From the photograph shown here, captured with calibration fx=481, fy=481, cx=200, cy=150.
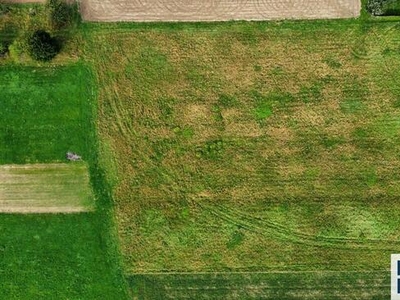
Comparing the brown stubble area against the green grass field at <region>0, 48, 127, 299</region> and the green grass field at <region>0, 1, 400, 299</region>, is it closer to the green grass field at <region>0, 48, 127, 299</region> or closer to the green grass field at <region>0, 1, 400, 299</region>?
the green grass field at <region>0, 1, 400, 299</region>

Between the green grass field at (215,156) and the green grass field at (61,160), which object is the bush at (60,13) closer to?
the green grass field at (215,156)

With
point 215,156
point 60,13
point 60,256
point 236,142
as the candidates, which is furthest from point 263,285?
point 60,13

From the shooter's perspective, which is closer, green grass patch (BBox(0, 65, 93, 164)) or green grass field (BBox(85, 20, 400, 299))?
green grass field (BBox(85, 20, 400, 299))

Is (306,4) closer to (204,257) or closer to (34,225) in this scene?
(204,257)

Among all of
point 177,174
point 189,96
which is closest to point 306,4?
point 189,96

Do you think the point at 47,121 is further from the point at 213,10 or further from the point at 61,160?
the point at 213,10

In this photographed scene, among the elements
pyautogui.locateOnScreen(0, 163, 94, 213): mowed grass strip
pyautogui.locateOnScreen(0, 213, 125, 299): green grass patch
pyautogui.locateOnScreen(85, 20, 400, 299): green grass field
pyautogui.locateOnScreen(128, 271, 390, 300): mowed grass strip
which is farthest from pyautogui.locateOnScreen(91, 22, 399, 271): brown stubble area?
pyautogui.locateOnScreen(0, 163, 94, 213): mowed grass strip

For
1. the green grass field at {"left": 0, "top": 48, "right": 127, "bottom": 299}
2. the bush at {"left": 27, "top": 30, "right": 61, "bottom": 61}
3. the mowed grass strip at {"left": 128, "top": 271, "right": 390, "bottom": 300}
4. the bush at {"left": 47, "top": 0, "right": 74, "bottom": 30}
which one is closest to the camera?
the bush at {"left": 27, "top": 30, "right": 61, "bottom": 61}
